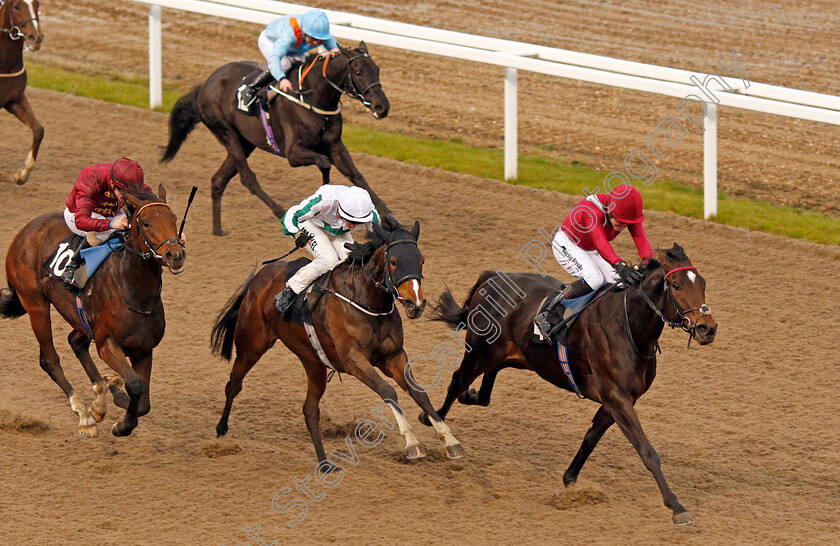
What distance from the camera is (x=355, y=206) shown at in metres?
6.67

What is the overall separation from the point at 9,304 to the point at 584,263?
3.48 metres

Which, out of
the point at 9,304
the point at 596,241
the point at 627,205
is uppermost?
the point at 627,205

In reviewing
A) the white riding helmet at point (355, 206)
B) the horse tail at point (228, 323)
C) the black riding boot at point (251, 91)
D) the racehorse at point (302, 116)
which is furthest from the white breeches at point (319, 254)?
the black riding boot at point (251, 91)

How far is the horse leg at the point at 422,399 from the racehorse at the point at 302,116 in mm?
2425

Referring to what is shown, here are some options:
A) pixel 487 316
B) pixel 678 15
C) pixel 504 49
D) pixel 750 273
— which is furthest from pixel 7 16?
pixel 678 15

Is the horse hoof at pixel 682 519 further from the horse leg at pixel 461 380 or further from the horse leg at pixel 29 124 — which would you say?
the horse leg at pixel 29 124

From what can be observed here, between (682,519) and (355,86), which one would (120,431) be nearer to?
(682,519)

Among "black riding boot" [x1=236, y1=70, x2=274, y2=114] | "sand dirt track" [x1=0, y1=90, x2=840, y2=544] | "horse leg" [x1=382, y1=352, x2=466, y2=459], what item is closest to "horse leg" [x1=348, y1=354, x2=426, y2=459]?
"horse leg" [x1=382, y1=352, x2=466, y2=459]

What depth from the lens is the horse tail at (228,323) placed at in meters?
7.39

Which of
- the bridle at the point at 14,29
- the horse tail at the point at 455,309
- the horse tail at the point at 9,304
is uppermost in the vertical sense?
the bridle at the point at 14,29

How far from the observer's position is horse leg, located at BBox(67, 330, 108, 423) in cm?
684

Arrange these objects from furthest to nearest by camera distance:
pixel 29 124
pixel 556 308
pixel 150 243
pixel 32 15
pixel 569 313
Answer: pixel 29 124, pixel 32 15, pixel 556 308, pixel 569 313, pixel 150 243

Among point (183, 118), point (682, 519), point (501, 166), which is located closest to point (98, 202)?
point (682, 519)

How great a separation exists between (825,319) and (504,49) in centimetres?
414
